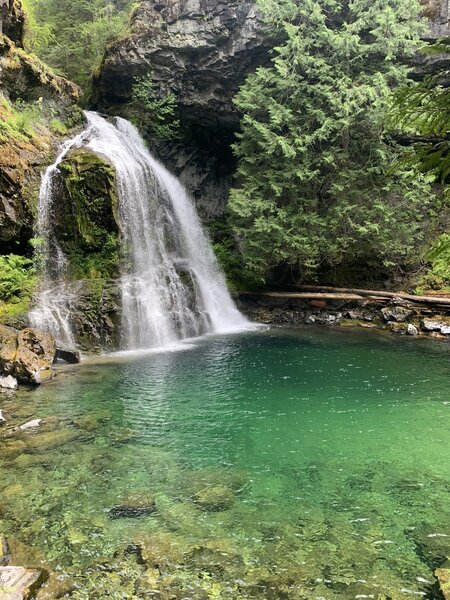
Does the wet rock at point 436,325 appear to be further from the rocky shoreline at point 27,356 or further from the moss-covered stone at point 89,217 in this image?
the rocky shoreline at point 27,356

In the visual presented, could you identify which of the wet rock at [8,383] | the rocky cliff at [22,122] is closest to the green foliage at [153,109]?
the rocky cliff at [22,122]

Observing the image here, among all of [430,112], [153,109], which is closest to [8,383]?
[430,112]

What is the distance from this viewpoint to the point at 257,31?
58.1ft

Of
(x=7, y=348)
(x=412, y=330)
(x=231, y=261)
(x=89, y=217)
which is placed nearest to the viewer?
(x=7, y=348)

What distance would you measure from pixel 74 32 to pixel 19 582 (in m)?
29.0

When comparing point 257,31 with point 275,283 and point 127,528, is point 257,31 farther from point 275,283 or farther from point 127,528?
point 127,528

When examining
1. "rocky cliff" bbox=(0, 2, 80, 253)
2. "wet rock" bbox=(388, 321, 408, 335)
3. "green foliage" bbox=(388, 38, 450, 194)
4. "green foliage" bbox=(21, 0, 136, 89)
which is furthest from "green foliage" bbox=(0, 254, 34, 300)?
"green foliage" bbox=(21, 0, 136, 89)

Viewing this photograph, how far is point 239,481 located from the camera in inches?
233

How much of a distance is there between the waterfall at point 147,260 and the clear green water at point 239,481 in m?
3.85

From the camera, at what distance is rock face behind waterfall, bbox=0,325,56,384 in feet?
33.8

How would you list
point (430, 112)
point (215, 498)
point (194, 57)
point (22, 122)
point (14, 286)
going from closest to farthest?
point (430, 112) < point (215, 498) < point (14, 286) < point (22, 122) < point (194, 57)

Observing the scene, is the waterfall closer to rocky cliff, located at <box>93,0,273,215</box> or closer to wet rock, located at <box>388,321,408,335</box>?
rocky cliff, located at <box>93,0,273,215</box>

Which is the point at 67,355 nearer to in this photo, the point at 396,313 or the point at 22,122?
the point at 22,122

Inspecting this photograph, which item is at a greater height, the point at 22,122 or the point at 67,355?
the point at 22,122
